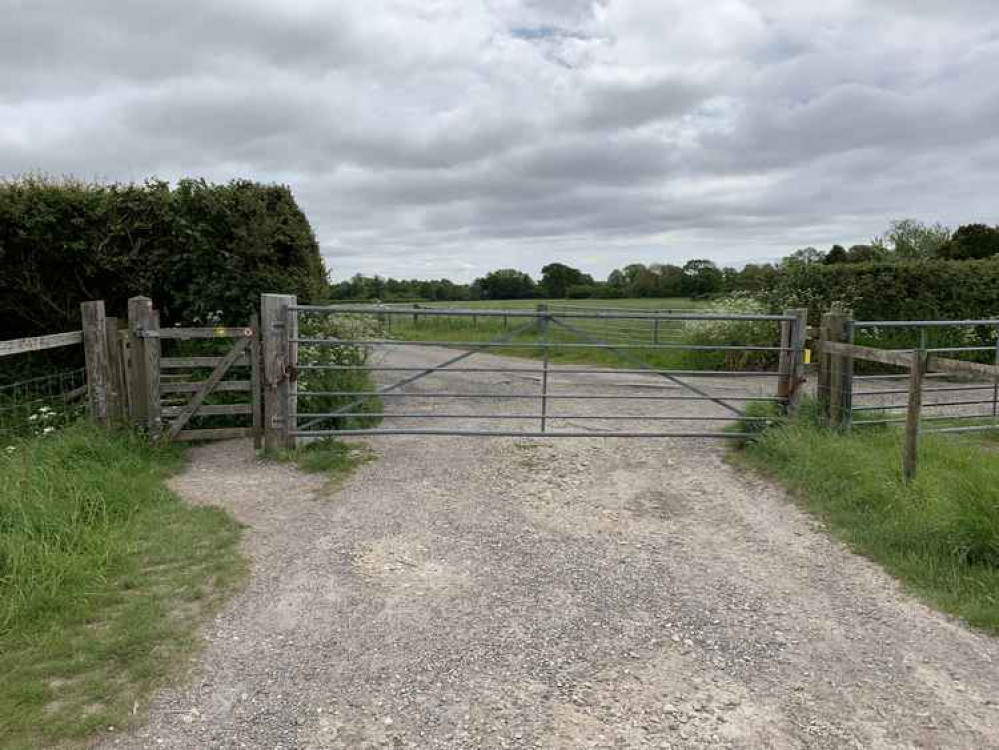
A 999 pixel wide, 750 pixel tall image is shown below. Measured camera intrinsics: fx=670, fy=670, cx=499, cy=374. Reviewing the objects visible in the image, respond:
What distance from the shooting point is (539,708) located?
3.06 meters

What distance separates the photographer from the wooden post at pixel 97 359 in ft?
22.8

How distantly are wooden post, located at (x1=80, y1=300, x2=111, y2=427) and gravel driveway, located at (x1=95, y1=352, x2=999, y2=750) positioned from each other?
5.78 feet

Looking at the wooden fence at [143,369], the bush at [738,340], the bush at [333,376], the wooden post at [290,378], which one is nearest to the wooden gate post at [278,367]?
the wooden post at [290,378]

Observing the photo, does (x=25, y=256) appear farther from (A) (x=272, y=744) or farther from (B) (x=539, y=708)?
(B) (x=539, y=708)

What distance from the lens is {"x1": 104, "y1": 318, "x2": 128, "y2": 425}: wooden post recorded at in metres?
7.11

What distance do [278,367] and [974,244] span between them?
3593cm

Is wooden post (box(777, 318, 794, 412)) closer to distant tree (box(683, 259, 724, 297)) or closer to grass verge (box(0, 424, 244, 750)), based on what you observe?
grass verge (box(0, 424, 244, 750))

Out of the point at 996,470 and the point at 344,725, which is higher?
the point at 996,470

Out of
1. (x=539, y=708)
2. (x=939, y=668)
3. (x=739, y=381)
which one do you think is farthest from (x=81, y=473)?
(x=739, y=381)

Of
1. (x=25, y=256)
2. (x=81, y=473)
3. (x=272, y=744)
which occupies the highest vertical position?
(x=25, y=256)

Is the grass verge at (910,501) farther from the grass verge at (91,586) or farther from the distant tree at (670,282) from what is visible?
the distant tree at (670,282)

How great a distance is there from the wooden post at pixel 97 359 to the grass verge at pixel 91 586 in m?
0.99

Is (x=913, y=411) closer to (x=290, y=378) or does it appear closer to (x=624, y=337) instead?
(x=290, y=378)

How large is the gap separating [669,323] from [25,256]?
1627 cm
